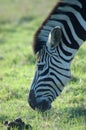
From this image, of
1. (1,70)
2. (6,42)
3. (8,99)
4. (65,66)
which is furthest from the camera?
(6,42)

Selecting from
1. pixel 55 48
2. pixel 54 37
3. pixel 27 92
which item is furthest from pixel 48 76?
pixel 27 92

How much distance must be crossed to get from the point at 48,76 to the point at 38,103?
475 millimetres

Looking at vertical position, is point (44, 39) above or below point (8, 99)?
above

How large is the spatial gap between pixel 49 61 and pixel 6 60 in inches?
259

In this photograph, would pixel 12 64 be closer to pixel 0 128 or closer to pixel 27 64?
pixel 27 64

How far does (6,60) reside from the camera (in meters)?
14.3

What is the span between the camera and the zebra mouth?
7666mm

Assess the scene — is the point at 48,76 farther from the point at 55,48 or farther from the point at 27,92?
the point at 27,92

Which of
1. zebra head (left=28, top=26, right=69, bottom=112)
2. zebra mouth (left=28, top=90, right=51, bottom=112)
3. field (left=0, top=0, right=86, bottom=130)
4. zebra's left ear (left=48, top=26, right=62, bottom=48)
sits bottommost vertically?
field (left=0, top=0, right=86, bottom=130)

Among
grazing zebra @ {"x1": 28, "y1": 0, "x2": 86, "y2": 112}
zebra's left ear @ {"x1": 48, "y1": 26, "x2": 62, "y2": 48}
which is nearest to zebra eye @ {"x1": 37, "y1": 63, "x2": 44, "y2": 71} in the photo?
grazing zebra @ {"x1": 28, "y1": 0, "x2": 86, "y2": 112}

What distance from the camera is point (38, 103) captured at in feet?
25.2

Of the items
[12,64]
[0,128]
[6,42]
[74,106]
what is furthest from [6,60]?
[0,128]

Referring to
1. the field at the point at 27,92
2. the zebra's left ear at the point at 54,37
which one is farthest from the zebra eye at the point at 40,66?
the field at the point at 27,92

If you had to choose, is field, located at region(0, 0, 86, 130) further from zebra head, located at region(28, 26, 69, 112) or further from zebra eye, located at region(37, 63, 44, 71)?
zebra eye, located at region(37, 63, 44, 71)
